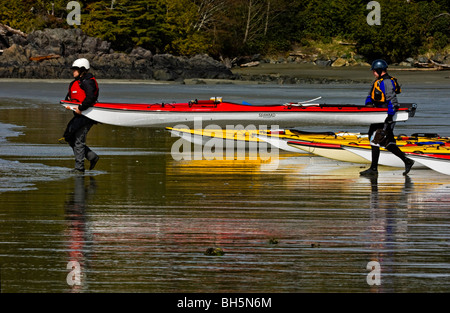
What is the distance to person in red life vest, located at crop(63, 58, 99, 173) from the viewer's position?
14586 millimetres

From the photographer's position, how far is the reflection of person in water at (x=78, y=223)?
885 centimetres

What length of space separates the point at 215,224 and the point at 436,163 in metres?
5.29

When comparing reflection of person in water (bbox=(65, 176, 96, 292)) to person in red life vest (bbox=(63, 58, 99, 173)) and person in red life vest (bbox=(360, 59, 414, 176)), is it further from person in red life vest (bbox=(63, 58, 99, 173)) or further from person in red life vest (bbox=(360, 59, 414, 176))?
person in red life vest (bbox=(360, 59, 414, 176))

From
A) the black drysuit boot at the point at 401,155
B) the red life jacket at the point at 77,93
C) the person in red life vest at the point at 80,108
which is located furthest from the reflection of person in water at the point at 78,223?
the black drysuit boot at the point at 401,155

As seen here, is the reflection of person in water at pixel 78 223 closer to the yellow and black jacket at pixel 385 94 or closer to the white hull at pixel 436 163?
the yellow and black jacket at pixel 385 94

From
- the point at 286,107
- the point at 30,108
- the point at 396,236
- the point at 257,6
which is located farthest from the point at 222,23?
the point at 396,236

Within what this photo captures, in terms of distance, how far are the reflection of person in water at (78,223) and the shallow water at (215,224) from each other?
12mm

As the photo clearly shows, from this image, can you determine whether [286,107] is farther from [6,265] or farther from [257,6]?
[257,6]

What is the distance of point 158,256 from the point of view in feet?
30.0

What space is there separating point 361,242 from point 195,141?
384 inches

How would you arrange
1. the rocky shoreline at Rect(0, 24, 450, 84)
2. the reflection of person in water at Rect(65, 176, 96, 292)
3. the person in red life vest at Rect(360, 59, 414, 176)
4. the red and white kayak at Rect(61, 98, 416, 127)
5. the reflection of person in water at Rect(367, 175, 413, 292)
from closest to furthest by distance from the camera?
1. the reflection of person in water at Rect(65, 176, 96, 292)
2. the reflection of person in water at Rect(367, 175, 413, 292)
3. the person in red life vest at Rect(360, 59, 414, 176)
4. the red and white kayak at Rect(61, 98, 416, 127)
5. the rocky shoreline at Rect(0, 24, 450, 84)

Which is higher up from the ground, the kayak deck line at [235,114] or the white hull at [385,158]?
the kayak deck line at [235,114]

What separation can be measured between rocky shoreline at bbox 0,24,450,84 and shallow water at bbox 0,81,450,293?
1545 inches

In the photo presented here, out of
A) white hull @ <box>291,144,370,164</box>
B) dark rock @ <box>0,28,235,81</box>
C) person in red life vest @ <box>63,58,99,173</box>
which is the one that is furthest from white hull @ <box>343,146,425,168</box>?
dark rock @ <box>0,28,235,81</box>
